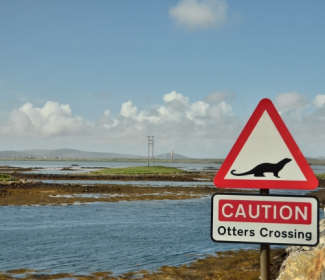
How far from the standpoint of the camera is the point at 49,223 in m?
22.1

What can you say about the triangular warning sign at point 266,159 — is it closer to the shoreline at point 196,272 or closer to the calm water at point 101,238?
the shoreline at point 196,272

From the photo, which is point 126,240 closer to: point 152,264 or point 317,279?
point 152,264

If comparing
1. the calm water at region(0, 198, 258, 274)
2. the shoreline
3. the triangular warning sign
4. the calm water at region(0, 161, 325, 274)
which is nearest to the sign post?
the triangular warning sign

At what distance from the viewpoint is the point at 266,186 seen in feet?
10.8

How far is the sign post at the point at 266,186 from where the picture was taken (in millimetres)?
3270

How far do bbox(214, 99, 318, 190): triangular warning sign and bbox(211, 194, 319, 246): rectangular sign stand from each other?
0.12m

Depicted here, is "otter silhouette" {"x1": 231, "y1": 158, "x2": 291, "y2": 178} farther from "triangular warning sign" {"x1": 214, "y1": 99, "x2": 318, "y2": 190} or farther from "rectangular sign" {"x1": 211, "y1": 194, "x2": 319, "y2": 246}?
"rectangular sign" {"x1": 211, "y1": 194, "x2": 319, "y2": 246}

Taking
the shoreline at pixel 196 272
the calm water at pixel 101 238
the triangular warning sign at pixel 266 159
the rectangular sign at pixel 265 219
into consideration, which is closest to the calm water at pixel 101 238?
the calm water at pixel 101 238

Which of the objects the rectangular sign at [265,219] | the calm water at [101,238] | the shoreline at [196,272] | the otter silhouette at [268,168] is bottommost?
the calm water at [101,238]

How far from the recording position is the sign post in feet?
10.7

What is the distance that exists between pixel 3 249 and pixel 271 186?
1451 cm

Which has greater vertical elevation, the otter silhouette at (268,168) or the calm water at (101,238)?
the otter silhouette at (268,168)

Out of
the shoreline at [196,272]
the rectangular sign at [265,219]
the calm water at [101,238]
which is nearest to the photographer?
the rectangular sign at [265,219]

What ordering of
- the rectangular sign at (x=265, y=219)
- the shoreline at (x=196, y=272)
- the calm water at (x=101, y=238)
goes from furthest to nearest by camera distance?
the calm water at (x=101, y=238), the shoreline at (x=196, y=272), the rectangular sign at (x=265, y=219)
